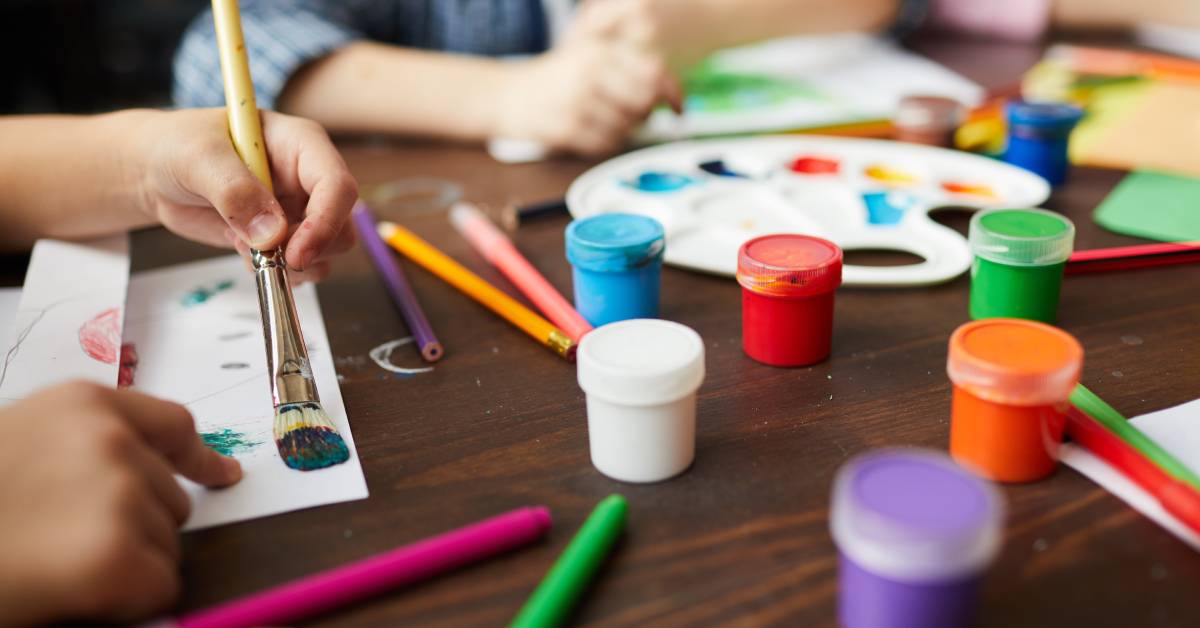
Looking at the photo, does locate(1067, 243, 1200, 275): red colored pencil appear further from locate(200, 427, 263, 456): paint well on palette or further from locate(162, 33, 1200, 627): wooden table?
locate(200, 427, 263, 456): paint well on palette

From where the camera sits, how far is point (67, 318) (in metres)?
0.58

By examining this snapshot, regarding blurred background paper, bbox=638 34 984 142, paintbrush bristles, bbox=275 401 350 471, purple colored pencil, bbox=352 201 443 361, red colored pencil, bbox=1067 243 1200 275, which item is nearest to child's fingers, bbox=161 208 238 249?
purple colored pencil, bbox=352 201 443 361

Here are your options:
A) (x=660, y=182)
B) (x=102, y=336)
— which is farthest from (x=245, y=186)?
(x=660, y=182)

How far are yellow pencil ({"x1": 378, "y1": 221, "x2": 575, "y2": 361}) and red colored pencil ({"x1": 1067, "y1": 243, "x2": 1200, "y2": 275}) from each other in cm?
34

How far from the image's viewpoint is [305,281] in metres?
0.68

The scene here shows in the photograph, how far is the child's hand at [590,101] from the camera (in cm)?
91

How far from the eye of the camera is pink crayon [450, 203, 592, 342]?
602mm

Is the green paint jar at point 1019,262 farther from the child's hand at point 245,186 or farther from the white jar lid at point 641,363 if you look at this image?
the child's hand at point 245,186

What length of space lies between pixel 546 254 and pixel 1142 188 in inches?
18.4

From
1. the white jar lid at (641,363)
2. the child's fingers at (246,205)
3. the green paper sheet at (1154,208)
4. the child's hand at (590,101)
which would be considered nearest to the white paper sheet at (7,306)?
the child's fingers at (246,205)

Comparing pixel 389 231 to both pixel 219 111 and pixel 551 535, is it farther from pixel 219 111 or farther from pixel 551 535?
pixel 551 535

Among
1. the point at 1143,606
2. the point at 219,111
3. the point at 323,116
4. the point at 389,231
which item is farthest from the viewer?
the point at 323,116

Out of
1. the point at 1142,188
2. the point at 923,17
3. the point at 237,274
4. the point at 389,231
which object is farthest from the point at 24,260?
the point at 923,17

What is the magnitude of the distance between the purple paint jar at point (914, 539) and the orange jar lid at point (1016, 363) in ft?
0.30
